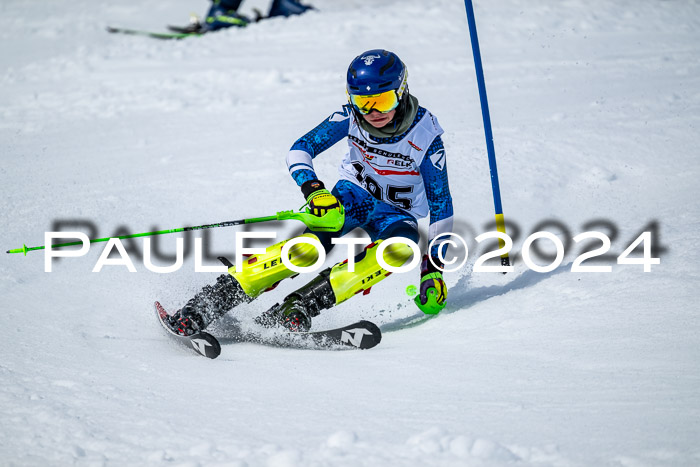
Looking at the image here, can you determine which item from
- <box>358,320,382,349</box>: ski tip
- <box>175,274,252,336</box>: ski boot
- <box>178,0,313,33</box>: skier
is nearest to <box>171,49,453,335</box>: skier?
<box>175,274,252,336</box>: ski boot

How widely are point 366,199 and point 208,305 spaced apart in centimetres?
123

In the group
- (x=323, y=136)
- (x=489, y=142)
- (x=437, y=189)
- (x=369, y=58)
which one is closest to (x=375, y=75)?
(x=369, y=58)

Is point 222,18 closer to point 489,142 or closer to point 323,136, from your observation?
point 489,142

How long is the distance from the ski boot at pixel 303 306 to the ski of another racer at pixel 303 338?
0.18 ft

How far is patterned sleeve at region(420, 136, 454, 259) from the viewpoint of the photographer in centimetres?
450

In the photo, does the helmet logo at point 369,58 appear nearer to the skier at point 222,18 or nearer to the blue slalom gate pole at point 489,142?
the blue slalom gate pole at point 489,142

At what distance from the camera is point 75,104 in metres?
8.81

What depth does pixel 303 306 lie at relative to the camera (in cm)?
430

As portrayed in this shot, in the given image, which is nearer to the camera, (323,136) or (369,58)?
(369,58)

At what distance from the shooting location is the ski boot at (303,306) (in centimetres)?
424

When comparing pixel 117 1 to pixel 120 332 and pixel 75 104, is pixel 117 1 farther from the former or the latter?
pixel 120 332

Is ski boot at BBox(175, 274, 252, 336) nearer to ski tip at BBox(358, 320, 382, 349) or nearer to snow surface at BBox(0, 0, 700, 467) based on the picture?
snow surface at BBox(0, 0, 700, 467)

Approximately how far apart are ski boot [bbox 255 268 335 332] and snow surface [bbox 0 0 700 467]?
0.64 feet

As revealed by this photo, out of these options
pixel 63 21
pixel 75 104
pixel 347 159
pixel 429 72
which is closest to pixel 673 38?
pixel 429 72
